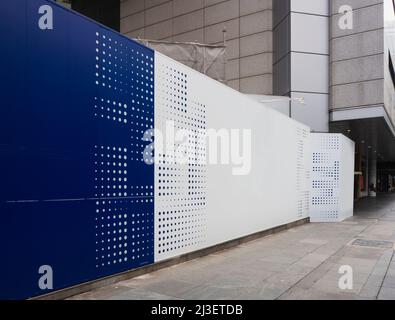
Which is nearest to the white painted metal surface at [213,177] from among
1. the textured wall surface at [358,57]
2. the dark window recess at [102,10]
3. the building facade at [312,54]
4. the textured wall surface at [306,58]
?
the textured wall surface at [306,58]

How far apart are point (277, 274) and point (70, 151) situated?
4.15m

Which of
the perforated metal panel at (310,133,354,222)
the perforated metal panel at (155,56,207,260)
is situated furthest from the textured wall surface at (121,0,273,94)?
the perforated metal panel at (155,56,207,260)

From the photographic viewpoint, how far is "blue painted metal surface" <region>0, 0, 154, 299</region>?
462 cm

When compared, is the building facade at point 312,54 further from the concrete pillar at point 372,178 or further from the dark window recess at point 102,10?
the concrete pillar at point 372,178

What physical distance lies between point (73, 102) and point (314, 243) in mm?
7759

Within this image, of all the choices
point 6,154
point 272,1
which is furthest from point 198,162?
point 272,1

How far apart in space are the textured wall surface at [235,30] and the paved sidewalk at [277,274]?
1176 centimetres

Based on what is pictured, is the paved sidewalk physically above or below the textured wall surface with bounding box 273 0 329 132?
below

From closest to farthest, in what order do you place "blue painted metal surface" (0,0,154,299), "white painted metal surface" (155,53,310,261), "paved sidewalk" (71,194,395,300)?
"blue painted metal surface" (0,0,154,299), "paved sidewalk" (71,194,395,300), "white painted metal surface" (155,53,310,261)

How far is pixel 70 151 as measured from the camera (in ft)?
17.6

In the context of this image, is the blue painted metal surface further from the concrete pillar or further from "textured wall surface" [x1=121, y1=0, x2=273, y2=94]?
the concrete pillar

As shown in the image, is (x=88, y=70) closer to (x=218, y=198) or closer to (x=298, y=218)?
(x=218, y=198)

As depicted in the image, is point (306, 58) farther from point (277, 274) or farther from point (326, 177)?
point (277, 274)

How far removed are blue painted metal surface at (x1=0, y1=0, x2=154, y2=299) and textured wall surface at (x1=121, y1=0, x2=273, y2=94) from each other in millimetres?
14772
